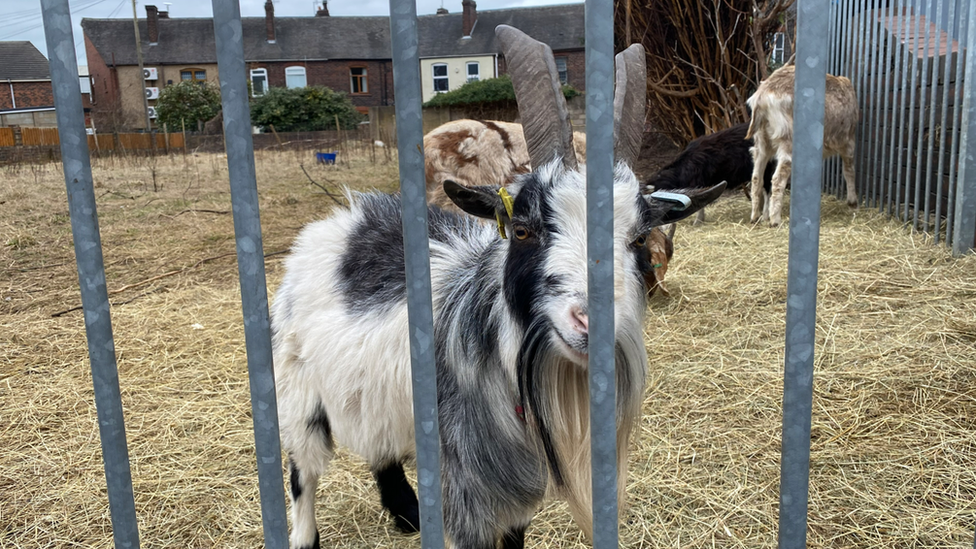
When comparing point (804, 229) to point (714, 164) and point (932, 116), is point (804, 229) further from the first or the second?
point (714, 164)

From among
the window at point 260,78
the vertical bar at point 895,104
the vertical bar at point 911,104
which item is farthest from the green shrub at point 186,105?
the vertical bar at point 911,104

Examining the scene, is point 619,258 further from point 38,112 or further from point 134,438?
point 38,112

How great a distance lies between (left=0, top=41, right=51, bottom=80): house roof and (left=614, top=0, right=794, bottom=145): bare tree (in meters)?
39.7

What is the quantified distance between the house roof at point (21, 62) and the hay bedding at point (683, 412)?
41204mm

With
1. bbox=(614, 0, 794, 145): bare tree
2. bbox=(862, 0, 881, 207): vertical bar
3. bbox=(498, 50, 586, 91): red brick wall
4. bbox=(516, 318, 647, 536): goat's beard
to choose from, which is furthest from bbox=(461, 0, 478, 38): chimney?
bbox=(516, 318, 647, 536): goat's beard

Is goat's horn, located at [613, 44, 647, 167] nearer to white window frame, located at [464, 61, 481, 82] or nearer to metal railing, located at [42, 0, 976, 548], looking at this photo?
metal railing, located at [42, 0, 976, 548]

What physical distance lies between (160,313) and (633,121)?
176 inches

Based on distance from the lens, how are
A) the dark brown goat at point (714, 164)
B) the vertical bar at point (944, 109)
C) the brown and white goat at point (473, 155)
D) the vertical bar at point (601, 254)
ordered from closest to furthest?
the vertical bar at point (601, 254) → the brown and white goat at point (473, 155) → the vertical bar at point (944, 109) → the dark brown goat at point (714, 164)

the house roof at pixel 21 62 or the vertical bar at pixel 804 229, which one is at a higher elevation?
the house roof at pixel 21 62

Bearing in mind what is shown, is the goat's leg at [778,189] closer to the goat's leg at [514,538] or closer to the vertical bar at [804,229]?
the goat's leg at [514,538]

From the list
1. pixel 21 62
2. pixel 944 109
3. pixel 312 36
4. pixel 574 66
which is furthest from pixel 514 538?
pixel 21 62

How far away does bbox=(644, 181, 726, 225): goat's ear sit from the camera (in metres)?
1.88

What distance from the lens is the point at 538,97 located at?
181cm

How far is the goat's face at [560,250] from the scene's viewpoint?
1543mm
